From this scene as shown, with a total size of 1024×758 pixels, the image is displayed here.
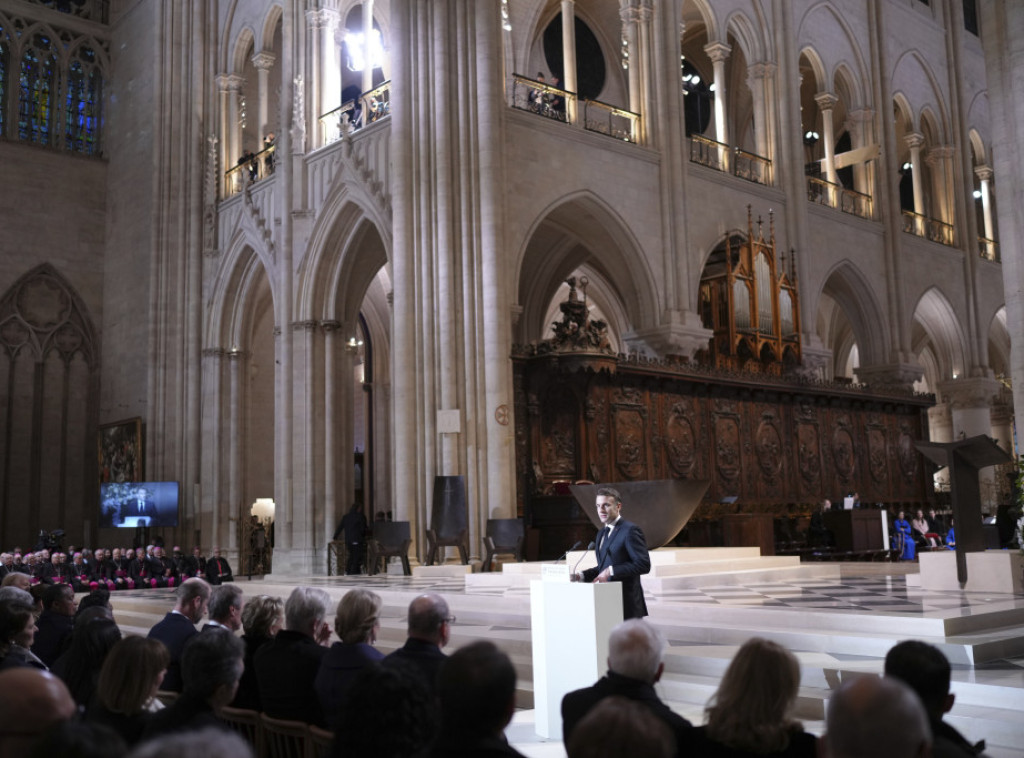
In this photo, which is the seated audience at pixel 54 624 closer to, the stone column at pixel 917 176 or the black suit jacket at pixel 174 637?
the black suit jacket at pixel 174 637

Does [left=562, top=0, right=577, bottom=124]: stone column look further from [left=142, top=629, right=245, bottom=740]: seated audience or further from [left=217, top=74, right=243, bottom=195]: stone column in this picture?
[left=142, top=629, right=245, bottom=740]: seated audience

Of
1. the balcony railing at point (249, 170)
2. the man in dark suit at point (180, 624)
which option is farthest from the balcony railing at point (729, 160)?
the man in dark suit at point (180, 624)

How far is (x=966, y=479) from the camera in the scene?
8570mm

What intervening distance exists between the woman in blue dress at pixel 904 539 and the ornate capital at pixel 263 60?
14.5m

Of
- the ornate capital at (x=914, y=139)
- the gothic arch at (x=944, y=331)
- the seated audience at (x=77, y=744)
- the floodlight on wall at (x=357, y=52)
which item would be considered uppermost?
the floodlight on wall at (x=357, y=52)

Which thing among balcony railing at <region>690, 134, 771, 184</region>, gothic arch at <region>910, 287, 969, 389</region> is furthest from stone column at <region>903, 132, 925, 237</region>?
balcony railing at <region>690, 134, 771, 184</region>

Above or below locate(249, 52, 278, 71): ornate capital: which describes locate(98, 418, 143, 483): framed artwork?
below

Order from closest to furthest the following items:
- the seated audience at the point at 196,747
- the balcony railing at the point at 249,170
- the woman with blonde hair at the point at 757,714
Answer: the seated audience at the point at 196,747
the woman with blonde hair at the point at 757,714
the balcony railing at the point at 249,170

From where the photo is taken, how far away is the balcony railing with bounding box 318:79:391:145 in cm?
1706

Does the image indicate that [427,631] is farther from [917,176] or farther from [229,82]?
[917,176]

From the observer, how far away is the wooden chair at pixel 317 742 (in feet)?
10.5

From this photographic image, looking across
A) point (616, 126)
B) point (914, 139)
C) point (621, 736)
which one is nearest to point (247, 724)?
point (621, 736)

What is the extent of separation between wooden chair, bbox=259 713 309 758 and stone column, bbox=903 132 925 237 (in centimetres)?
2338

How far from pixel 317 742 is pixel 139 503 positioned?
17940 millimetres
